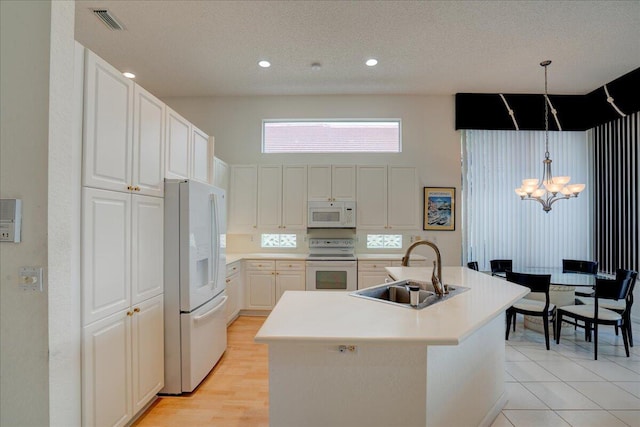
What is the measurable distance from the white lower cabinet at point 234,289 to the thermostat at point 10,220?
234cm

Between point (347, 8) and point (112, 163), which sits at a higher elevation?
point (347, 8)

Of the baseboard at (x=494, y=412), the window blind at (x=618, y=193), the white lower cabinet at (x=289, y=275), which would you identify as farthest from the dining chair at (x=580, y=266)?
the white lower cabinet at (x=289, y=275)

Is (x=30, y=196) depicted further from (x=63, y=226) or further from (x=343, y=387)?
(x=343, y=387)

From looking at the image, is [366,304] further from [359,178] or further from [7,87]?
[359,178]

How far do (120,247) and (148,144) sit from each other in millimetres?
794

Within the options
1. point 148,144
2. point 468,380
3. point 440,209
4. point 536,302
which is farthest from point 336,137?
point 468,380

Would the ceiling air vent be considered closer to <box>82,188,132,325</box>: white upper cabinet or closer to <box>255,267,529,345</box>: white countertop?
<box>82,188,132,325</box>: white upper cabinet

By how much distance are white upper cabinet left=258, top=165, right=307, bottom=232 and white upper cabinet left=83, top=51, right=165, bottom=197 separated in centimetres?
221

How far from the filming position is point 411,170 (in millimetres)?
4445

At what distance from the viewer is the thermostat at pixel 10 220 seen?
52.9 inches

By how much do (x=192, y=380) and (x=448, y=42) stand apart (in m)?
4.22

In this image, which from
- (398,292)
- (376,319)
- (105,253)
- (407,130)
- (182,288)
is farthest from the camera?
(407,130)

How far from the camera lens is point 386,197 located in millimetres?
4457

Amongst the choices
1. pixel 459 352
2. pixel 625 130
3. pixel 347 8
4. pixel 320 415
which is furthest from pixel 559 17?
pixel 320 415
